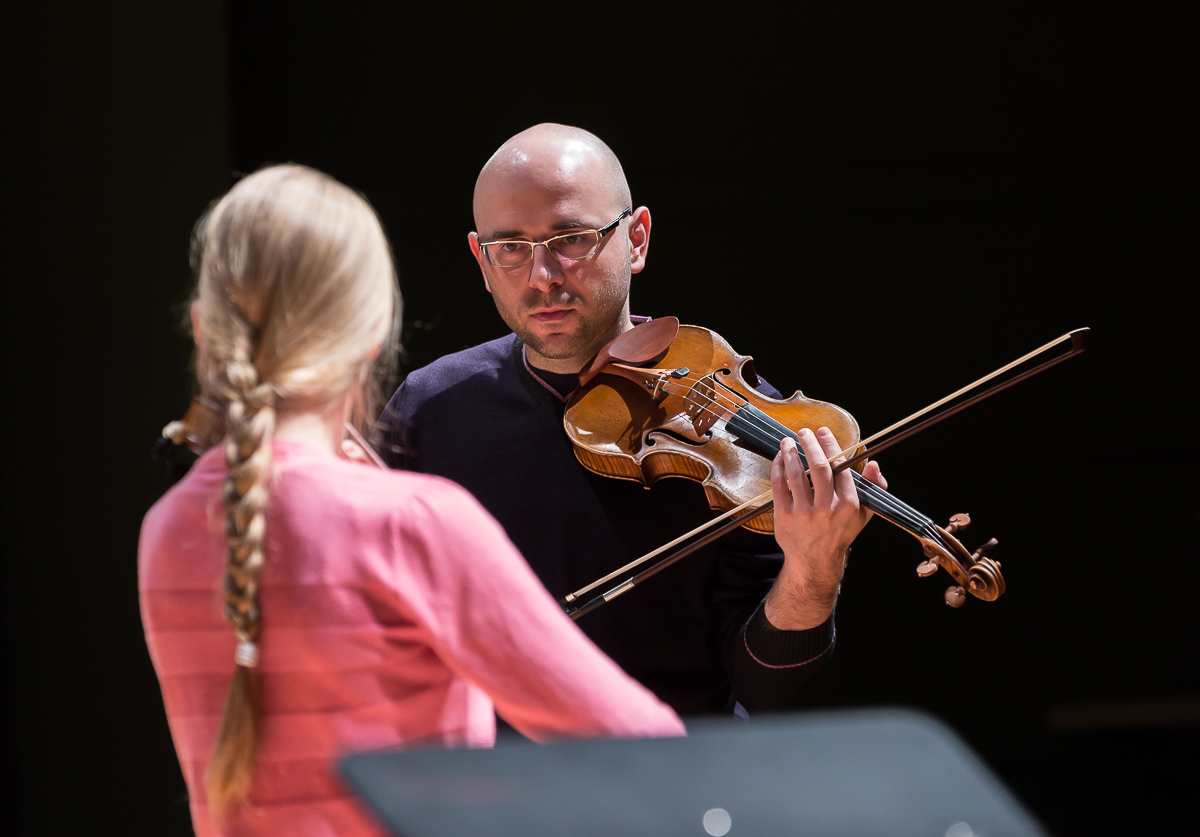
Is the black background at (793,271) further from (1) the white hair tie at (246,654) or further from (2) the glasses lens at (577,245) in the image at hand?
(1) the white hair tie at (246,654)

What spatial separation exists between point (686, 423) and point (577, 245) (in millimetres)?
300

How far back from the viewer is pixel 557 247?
5.41 feet

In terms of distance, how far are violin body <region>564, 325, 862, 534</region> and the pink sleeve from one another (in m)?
0.78

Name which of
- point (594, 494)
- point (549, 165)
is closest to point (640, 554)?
point (594, 494)

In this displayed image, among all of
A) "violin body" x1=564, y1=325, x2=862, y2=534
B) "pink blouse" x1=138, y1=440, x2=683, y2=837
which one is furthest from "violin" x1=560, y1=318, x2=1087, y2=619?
"pink blouse" x1=138, y1=440, x2=683, y2=837

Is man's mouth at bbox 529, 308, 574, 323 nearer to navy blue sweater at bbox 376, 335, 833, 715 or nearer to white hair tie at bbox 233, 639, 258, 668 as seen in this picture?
navy blue sweater at bbox 376, 335, 833, 715

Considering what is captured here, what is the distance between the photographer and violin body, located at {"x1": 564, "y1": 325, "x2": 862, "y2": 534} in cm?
160

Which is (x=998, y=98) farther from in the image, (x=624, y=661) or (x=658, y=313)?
(x=624, y=661)

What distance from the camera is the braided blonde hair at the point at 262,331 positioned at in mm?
831

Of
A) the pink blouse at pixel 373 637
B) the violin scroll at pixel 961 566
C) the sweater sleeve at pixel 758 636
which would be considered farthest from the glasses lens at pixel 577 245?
the pink blouse at pixel 373 637

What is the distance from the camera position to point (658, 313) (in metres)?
2.82

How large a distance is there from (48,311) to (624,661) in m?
1.60

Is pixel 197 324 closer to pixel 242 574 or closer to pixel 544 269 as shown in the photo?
pixel 242 574

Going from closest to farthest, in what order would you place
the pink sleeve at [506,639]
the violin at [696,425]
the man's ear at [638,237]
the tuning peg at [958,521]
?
1. the pink sleeve at [506,639]
2. the tuning peg at [958,521]
3. the violin at [696,425]
4. the man's ear at [638,237]
